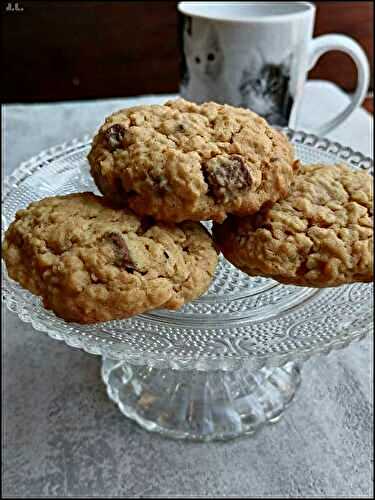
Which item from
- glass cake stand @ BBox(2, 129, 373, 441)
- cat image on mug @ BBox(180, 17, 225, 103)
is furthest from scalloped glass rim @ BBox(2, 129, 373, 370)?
cat image on mug @ BBox(180, 17, 225, 103)

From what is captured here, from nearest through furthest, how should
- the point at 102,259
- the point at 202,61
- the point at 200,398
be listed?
1. the point at 102,259
2. the point at 200,398
3. the point at 202,61

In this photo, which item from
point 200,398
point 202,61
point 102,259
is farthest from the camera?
point 202,61

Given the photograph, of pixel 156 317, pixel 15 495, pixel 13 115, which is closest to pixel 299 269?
pixel 156 317

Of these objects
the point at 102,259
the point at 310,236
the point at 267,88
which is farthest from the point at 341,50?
the point at 102,259

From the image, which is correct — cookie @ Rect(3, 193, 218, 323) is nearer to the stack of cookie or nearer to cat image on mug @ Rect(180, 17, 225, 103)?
the stack of cookie

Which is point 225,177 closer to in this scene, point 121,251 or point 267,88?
point 121,251

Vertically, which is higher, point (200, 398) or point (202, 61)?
point (202, 61)

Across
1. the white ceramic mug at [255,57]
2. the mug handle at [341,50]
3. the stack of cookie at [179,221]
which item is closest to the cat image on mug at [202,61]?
the white ceramic mug at [255,57]
